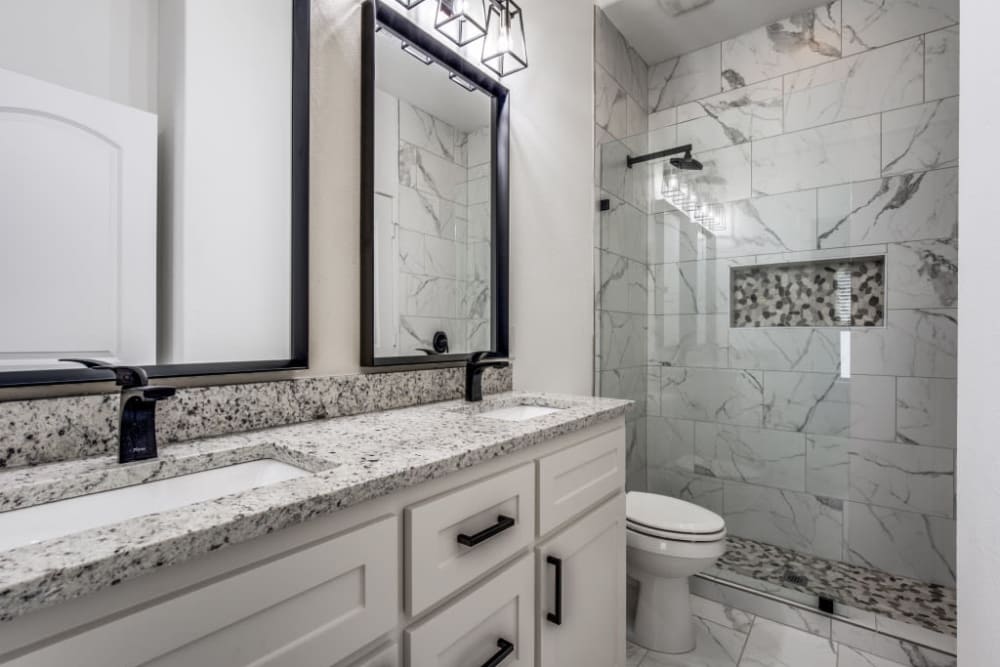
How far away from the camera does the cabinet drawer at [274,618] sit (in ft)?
1.57

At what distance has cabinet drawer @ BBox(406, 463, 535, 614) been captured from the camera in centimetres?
78

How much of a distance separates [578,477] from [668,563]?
0.76 metres

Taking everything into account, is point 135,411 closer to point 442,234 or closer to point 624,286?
point 442,234

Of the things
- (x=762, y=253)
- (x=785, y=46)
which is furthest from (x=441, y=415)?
(x=785, y=46)

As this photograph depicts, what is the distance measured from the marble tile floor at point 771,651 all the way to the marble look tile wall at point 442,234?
4.33 feet

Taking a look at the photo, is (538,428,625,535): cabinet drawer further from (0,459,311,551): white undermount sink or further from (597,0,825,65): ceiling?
(597,0,825,65): ceiling

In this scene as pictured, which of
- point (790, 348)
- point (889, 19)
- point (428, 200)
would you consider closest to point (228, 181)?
point (428, 200)

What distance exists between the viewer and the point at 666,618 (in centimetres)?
179

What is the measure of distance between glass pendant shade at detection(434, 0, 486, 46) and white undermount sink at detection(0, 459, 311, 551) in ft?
4.40

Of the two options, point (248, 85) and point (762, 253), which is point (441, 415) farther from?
point (762, 253)

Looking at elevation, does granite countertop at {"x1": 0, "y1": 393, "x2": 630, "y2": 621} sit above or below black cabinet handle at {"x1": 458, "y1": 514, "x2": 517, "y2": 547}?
above

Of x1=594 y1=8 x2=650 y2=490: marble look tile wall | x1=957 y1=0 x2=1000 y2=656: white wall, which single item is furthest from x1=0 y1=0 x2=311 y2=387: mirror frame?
x1=594 y1=8 x2=650 y2=490: marble look tile wall

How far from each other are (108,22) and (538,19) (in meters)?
1.54

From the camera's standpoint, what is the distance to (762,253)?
2395 millimetres
